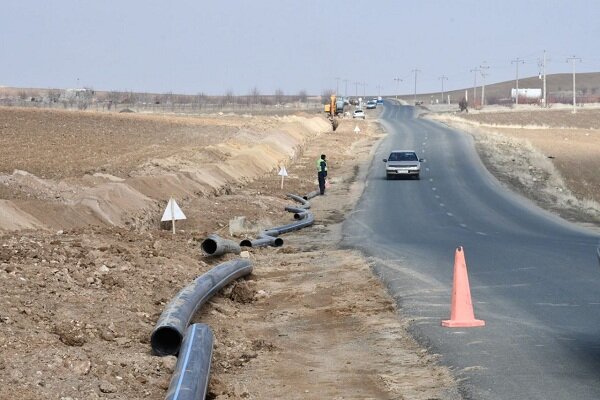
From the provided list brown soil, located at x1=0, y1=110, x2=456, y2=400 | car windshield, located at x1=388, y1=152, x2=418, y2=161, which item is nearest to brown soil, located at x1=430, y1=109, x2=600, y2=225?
car windshield, located at x1=388, y1=152, x2=418, y2=161

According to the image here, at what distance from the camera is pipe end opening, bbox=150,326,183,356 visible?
34.0ft

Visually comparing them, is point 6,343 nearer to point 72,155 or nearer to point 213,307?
point 213,307

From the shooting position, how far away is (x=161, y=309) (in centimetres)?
1340

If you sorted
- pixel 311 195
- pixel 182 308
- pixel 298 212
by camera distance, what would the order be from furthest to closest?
pixel 311 195, pixel 298 212, pixel 182 308

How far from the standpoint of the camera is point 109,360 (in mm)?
9664

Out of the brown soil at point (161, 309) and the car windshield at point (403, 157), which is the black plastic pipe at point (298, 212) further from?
the car windshield at point (403, 157)

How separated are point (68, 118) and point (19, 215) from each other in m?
60.2

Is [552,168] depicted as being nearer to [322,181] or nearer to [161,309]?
[322,181]

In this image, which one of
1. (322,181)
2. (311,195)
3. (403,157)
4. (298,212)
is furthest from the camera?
(403,157)

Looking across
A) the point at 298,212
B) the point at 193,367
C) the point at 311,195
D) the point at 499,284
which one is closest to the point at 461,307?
the point at 499,284

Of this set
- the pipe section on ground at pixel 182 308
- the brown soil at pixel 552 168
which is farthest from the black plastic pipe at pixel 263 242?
the brown soil at pixel 552 168

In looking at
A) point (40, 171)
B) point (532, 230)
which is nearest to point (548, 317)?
point (532, 230)

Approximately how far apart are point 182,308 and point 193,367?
2.95m

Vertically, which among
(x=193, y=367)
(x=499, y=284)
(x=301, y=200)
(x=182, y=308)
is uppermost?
(x=193, y=367)
